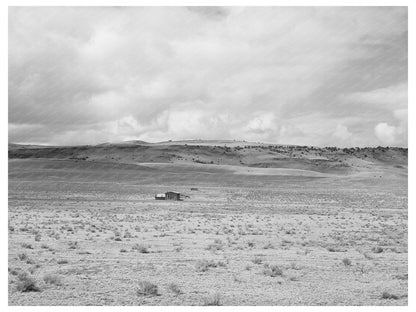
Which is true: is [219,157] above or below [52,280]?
above

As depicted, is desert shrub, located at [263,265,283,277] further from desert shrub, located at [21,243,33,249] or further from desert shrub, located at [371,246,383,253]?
desert shrub, located at [21,243,33,249]

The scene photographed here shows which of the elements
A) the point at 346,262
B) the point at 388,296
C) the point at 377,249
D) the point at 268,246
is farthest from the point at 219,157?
the point at 388,296

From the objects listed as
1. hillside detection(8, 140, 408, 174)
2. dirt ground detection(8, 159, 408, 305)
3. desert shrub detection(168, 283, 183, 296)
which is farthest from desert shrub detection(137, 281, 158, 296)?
hillside detection(8, 140, 408, 174)

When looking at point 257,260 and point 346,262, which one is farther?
point 257,260

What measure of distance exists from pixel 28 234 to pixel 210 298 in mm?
16511

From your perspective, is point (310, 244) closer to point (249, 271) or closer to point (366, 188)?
point (249, 271)

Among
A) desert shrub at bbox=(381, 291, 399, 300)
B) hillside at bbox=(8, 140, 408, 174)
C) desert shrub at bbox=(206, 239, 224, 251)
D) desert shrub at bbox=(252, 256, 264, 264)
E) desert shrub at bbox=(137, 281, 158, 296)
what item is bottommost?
desert shrub at bbox=(206, 239, 224, 251)

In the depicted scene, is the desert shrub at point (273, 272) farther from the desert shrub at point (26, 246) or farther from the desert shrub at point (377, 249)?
the desert shrub at point (26, 246)

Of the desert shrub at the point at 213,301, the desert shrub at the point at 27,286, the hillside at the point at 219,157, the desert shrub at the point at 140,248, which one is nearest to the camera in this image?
the desert shrub at the point at 213,301

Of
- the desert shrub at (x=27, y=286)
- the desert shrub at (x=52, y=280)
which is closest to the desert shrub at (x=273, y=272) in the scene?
the desert shrub at (x=52, y=280)

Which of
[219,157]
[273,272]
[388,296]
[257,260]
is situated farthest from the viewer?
[219,157]

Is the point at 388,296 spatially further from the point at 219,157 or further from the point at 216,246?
the point at 219,157

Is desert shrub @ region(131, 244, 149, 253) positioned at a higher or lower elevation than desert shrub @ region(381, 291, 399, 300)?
lower
